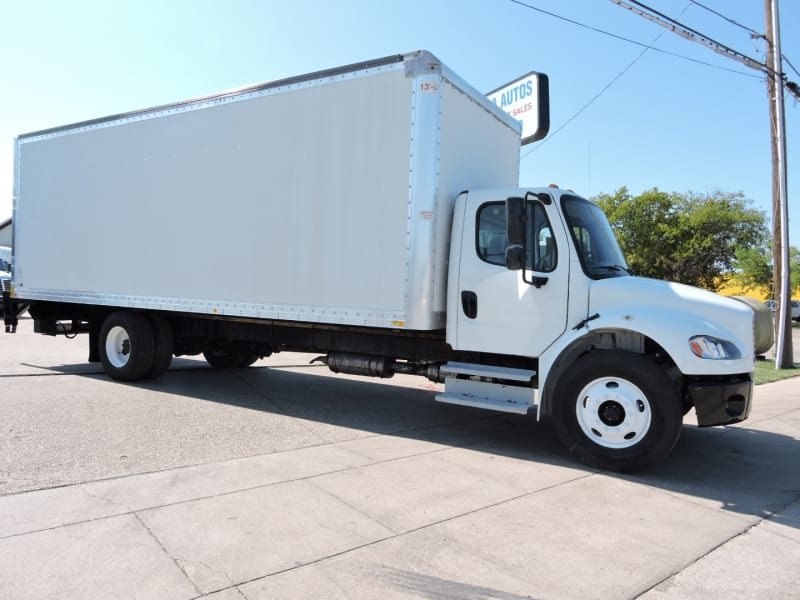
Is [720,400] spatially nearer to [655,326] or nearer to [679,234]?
[655,326]

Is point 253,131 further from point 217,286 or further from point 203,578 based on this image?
point 203,578

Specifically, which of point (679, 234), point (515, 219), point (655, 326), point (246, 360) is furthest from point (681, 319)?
point (679, 234)

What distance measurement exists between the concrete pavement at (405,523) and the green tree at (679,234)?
1268 inches

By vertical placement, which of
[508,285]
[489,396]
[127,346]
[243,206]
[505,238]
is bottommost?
[489,396]

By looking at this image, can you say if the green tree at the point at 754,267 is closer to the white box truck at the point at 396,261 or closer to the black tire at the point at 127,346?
the white box truck at the point at 396,261

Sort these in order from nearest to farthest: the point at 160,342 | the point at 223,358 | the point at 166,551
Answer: the point at 166,551
the point at 160,342
the point at 223,358

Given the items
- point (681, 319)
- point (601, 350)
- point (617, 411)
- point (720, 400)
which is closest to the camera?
point (720, 400)

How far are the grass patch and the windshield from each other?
22.6 ft

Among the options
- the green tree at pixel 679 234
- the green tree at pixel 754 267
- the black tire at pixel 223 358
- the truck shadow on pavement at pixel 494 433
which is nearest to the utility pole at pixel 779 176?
the truck shadow on pavement at pixel 494 433

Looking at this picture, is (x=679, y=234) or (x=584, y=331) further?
(x=679, y=234)

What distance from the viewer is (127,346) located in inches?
326

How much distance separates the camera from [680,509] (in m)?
4.11

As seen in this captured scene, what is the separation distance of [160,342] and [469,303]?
15.5ft

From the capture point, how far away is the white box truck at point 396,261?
16.1ft
